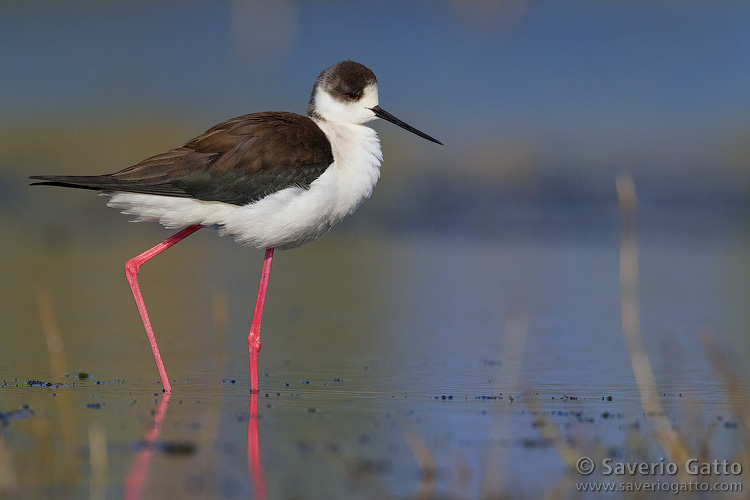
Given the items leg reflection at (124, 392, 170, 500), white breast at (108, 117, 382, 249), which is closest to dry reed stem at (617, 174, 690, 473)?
leg reflection at (124, 392, 170, 500)

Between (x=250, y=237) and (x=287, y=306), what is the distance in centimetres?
273

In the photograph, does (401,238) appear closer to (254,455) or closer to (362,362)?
(362,362)

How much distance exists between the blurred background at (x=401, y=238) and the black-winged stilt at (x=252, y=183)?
0.69m

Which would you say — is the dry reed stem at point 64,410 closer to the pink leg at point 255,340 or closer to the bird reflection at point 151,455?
the bird reflection at point 151,455

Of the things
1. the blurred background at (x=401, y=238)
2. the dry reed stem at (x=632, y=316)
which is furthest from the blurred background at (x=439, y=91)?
the dry reed stem at (x=632, y=316)

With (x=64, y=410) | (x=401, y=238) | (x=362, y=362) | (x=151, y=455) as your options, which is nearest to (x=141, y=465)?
(x=151, y=455)

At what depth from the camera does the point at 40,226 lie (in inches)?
514

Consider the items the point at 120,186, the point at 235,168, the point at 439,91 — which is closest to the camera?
the point at 120,186

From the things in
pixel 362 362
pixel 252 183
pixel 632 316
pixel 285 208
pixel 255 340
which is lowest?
pixel 362 362

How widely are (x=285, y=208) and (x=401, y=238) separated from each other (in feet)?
22.5

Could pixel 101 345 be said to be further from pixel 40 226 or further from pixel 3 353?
pixel 40 226

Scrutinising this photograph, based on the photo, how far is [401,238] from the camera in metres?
12.8

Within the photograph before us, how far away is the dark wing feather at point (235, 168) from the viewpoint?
5848mm

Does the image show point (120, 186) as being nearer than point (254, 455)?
No
